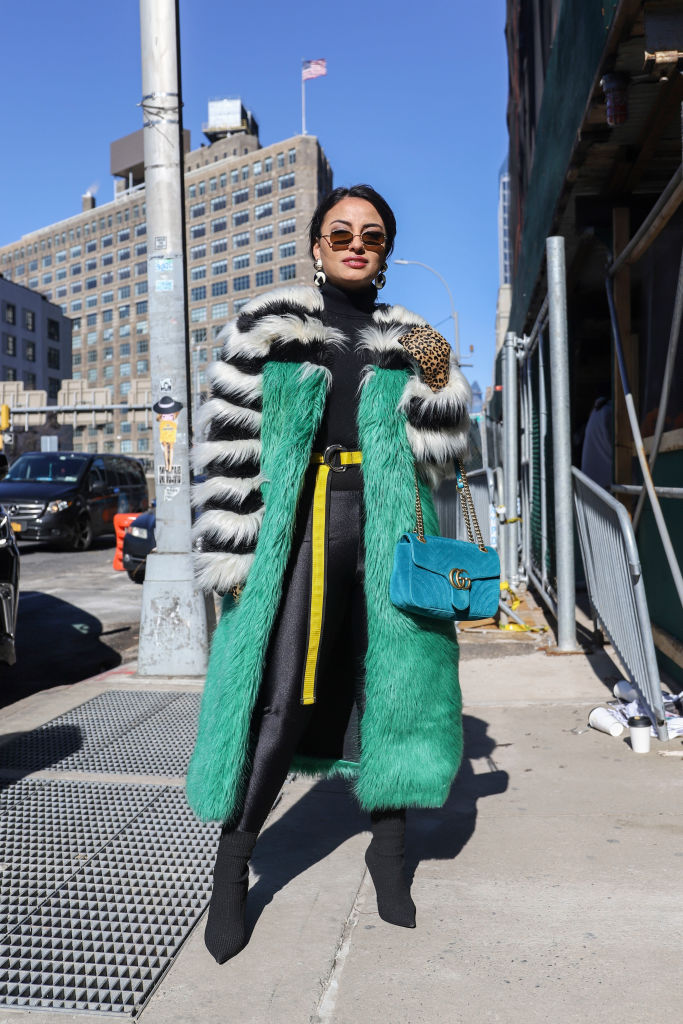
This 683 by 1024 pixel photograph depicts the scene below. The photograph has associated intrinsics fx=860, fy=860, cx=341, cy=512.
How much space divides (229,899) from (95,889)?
2.12ft

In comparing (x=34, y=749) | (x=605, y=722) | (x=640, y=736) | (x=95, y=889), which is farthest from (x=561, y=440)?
(x=95, y=889)

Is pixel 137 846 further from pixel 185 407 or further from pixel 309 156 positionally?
pixel 309 156

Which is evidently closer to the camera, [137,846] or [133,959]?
[133,959]

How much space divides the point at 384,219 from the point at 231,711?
63.8 inches

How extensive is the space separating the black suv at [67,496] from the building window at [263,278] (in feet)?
276

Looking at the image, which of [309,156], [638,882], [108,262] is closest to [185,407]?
[638,882]

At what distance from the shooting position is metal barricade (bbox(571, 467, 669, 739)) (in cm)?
394

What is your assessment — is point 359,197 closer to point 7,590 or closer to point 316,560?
point 316,560

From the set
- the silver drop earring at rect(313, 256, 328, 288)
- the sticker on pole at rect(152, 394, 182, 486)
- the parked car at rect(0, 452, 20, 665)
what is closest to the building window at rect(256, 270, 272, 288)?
the sticker on pole at rect(152, 394, 182, 486)

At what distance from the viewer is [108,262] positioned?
402 feet

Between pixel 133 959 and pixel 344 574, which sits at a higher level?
pixel 344 574

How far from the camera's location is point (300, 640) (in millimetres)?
2527

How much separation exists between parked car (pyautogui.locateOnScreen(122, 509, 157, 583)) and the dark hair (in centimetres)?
960

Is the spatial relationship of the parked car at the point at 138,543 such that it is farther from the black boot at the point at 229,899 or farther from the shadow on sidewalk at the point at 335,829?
the black boot at the point at 229,899
